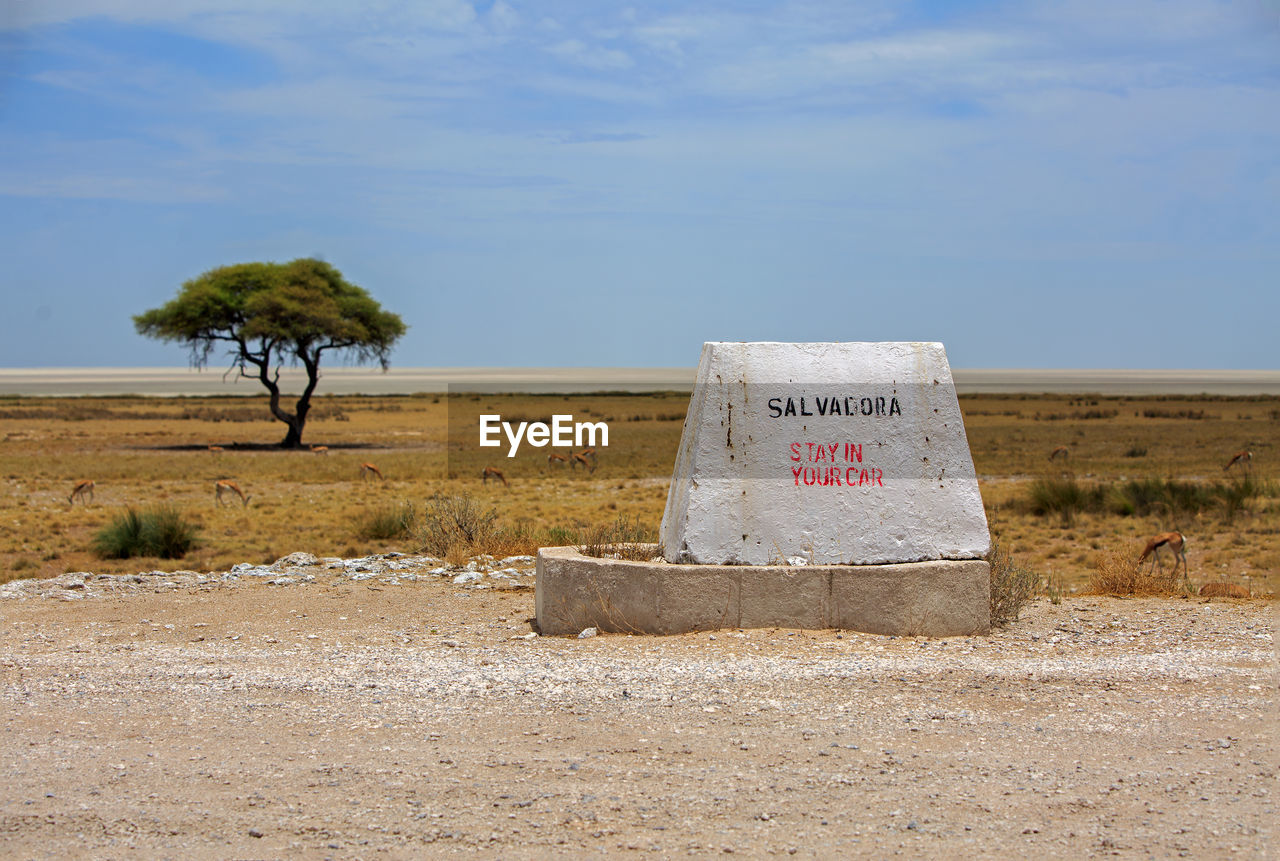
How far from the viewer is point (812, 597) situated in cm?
776

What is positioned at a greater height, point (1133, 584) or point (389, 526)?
point (1133, 584)

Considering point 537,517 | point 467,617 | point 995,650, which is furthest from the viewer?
point 537,517

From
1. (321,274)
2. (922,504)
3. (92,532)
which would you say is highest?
(321,274)

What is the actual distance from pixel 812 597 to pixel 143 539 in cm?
1156

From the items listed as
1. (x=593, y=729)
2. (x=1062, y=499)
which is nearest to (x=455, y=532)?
(x=593, y=729)

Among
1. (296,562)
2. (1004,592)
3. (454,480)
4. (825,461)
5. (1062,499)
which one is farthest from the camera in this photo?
(454,480)

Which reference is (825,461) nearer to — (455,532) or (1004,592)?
(1004,592)

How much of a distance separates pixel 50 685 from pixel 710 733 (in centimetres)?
413

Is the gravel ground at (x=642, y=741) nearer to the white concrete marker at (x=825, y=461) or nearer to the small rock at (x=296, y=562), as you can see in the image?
the white concrete marker at (x=825, y=461)

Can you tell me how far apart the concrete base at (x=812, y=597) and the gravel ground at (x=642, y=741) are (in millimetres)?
135

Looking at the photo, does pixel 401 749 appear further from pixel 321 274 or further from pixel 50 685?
pixel 321 274

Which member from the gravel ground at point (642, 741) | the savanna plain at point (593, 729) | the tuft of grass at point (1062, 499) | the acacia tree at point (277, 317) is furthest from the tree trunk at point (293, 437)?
the gravel ground at point (642, 741)

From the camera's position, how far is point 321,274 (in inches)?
1729

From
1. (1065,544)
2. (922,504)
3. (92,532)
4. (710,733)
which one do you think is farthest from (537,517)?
(710,733)
